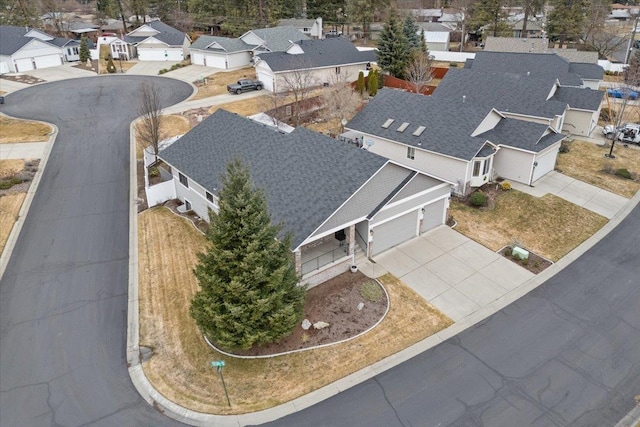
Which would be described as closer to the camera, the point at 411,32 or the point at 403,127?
the point at 403,127

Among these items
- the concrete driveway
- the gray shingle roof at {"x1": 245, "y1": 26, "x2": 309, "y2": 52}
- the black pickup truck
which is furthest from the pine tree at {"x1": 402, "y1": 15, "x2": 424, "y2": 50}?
the concrete driveway

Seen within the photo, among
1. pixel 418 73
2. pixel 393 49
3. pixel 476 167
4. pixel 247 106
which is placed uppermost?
pixel 393 49

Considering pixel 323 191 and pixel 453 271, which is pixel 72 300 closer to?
pixel 323 191

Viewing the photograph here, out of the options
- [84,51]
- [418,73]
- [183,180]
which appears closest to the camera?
[183,180]

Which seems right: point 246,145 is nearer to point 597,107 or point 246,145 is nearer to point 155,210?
point 155,210

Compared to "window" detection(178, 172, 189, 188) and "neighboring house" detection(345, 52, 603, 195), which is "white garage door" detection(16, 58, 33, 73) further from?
"neighboring house" detection(345, 52, 603, 195)

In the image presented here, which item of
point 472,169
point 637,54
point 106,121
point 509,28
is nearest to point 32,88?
point 106,121

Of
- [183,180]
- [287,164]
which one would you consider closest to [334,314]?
[287,164]
